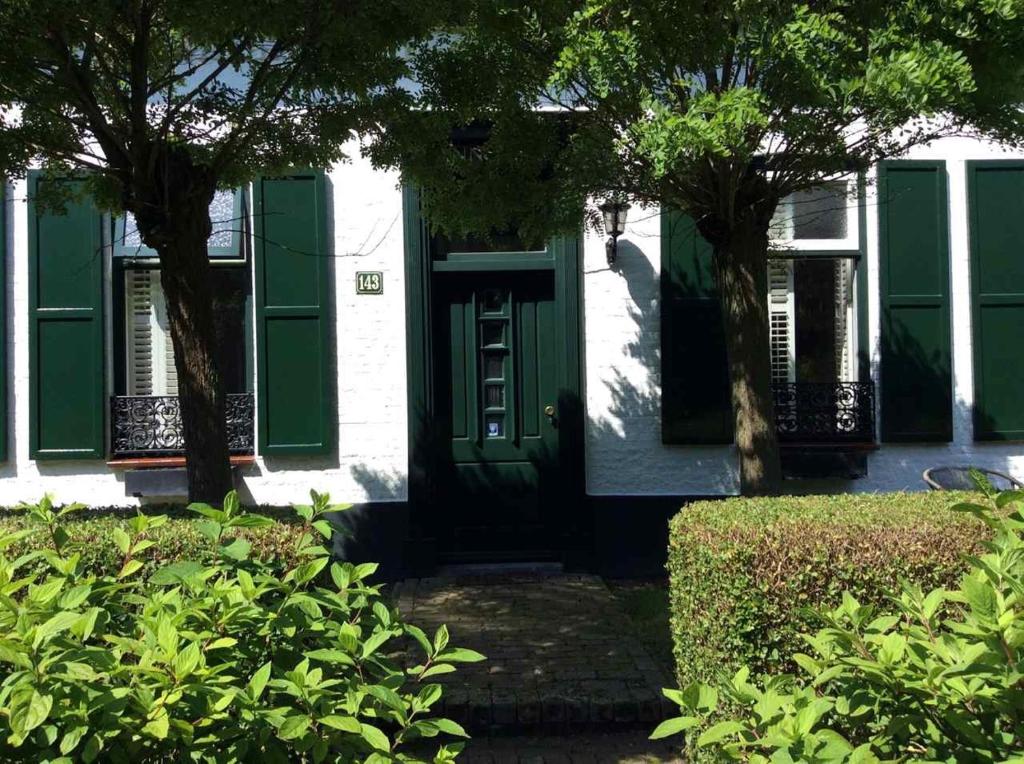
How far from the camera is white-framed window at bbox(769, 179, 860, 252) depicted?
279 inches

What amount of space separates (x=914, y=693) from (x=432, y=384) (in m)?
5.25

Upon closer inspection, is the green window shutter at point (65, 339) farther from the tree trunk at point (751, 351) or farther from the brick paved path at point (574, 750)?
the tree trunk at point (751, 351)

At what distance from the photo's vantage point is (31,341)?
6.68 m

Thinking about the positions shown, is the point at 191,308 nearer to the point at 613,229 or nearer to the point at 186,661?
the point at 186,661

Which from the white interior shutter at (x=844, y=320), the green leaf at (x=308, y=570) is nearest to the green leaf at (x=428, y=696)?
the green leaf at (x=308, y=570)

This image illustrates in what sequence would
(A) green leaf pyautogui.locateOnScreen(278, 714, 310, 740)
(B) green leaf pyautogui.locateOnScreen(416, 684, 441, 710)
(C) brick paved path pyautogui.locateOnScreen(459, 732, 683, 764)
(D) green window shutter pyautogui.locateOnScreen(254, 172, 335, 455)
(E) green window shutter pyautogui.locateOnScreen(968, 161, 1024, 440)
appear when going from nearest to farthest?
(A) green leaf pyautogui.locateOnScreen(278, 714, 310, 740) < (B) green leaf pyautogui.locateOnScreen(416, 684, 441, 710) < (C) brick paved path pyautogui.locateOnScreen(459, 732, 683, 764) < (D) green window shutter pyautogui.locateOnScreen(254, 172, 335, 455) < (E) green window shutter pyautogui.locateOnScreen(968, 161, 1024, 440)

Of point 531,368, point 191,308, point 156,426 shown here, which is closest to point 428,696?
point 191,308

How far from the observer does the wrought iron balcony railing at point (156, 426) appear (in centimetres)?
676

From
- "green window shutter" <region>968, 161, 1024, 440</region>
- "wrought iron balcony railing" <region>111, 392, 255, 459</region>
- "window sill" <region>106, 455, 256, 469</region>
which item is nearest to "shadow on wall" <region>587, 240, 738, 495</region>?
"green window shutter" <region>968, 161, 1024, 440</region>

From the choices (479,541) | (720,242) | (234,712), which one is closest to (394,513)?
(479,541)

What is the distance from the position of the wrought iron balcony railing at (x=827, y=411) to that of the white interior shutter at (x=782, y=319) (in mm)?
197

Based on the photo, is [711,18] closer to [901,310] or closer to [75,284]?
[901,310]

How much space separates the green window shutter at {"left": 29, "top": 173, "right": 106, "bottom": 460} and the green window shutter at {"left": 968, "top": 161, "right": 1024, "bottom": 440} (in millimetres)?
6605

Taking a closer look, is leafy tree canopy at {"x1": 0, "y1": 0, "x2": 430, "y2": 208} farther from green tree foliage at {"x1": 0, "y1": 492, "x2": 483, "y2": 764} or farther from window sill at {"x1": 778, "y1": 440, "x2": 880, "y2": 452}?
window sill at {"x1": 778, "y1": 440, "x2": 880, "y2": 452}
